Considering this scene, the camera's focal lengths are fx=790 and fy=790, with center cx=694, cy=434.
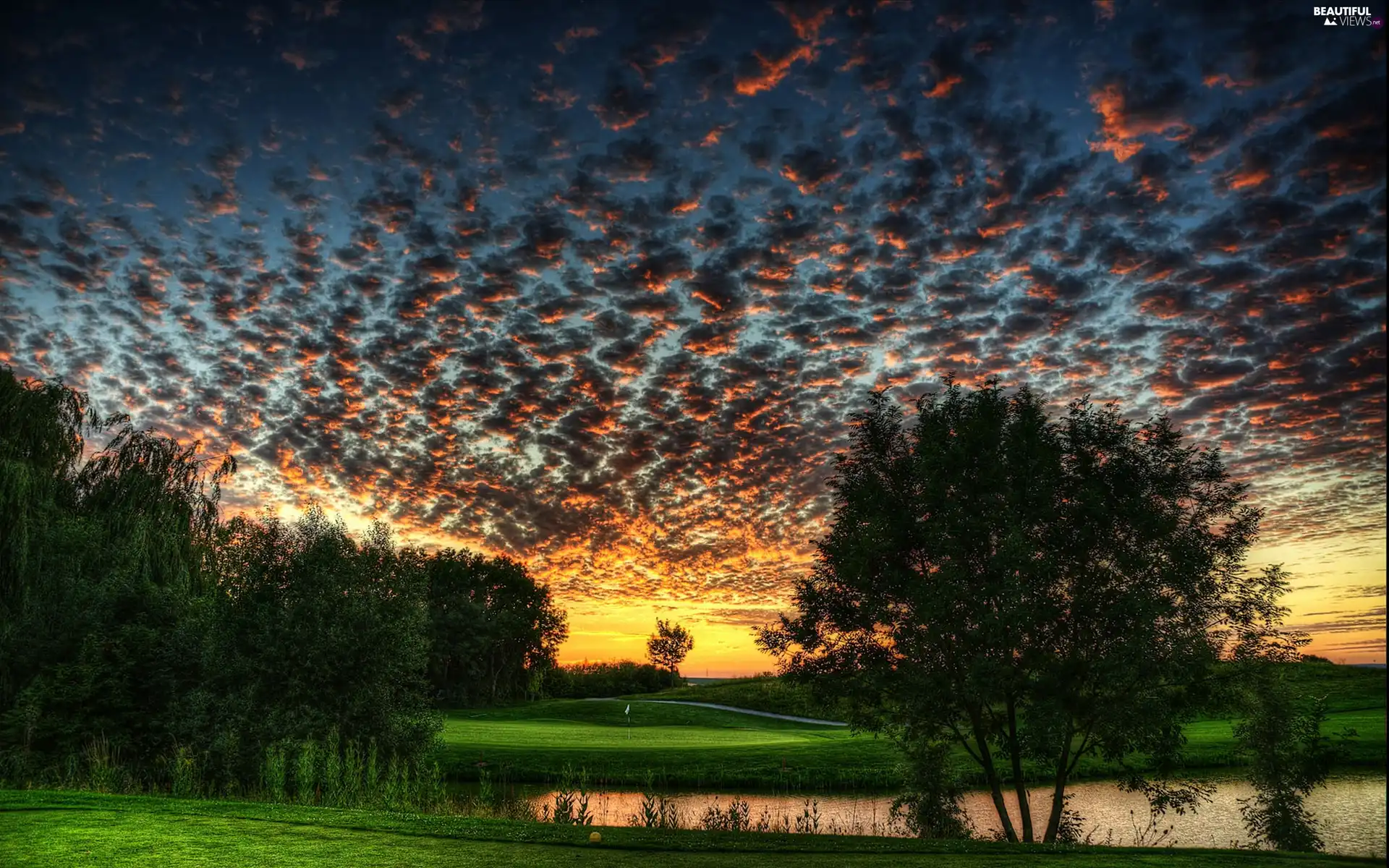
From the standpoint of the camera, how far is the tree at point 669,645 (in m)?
130

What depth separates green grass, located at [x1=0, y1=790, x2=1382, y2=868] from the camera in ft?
30.9

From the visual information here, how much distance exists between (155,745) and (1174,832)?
30.0 m

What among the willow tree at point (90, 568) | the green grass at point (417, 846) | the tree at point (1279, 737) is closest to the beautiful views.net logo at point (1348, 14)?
the green grass at point (417, 846)

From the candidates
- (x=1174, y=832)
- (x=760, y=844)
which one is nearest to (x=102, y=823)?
(x=760, y=844)

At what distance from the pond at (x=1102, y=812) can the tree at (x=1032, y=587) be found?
3.86 m

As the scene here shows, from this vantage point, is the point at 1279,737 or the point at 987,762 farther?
the point at 987,762

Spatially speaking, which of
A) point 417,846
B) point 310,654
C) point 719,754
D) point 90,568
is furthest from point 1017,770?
point 90,568

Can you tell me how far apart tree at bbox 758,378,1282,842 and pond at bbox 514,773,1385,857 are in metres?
3.86

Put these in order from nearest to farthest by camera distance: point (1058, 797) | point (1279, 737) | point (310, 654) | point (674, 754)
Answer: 1. point (1279, 737)
2. point (1058, 797)
3. point (310, 654)
4. point (674, 754)

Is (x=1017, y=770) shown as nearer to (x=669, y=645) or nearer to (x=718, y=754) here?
(x=718, y=754)

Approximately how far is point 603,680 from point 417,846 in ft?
319

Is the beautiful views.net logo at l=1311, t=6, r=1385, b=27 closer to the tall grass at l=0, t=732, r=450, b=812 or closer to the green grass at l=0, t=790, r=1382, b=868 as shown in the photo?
the green grass at l=0, t=790, r=1382, b=868

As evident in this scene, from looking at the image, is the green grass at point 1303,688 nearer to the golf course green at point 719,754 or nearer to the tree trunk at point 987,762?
the golf course green at point 719,754

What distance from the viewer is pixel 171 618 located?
992 inches
